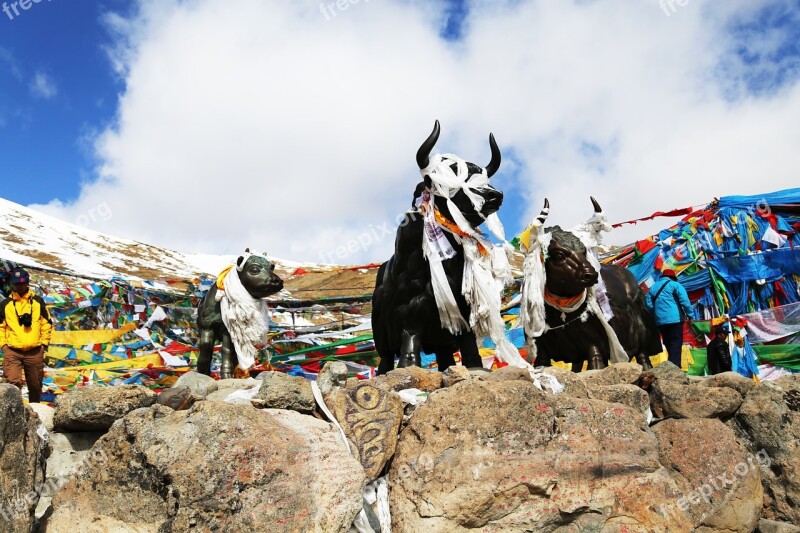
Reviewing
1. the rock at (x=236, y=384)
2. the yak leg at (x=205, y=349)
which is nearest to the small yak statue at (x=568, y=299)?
the yak leg at (x=205, y=349)

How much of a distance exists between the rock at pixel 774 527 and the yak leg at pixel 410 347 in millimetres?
2433

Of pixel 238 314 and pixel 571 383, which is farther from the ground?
pixel 238 314

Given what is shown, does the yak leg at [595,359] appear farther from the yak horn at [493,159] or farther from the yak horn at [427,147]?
the yak horn at [427,147]

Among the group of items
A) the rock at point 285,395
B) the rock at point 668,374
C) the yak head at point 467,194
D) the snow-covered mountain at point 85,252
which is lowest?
the rock at point 668,374

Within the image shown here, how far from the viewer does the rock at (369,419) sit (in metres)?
2.91

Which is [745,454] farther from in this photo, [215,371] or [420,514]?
[215,371]

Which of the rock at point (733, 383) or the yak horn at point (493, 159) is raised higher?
the yak horn at point (493, 159)

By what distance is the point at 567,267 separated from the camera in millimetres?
5750

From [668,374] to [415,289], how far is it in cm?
194

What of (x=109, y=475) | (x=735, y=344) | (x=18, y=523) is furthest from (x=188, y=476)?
(x=735, y=344)

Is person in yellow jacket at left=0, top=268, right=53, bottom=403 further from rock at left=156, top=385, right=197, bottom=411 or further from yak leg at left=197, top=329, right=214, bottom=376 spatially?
A: rock at left=156, top=385, right=197, bottom=411

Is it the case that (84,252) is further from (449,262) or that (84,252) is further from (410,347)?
(449,262)

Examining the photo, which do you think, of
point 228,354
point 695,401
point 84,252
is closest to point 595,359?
point 695,401

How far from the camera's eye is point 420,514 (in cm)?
275
